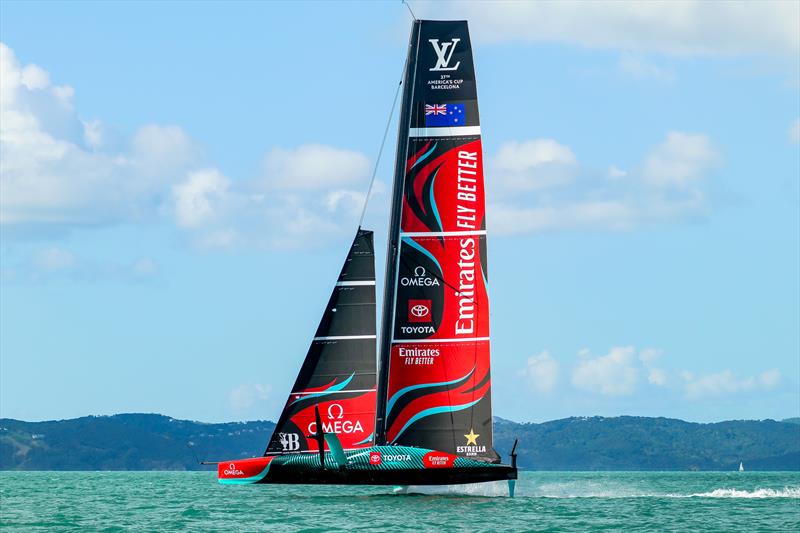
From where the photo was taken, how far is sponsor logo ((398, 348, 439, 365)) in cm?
4606

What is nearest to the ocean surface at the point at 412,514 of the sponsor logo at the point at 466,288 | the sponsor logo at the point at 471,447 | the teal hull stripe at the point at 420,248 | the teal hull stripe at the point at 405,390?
the sponsor logo at the point at 471,447

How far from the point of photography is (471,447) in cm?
4619

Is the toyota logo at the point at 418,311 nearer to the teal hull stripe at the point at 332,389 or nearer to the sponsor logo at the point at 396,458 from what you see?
the teal hull stripe at the point at 332,389

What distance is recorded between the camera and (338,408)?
4650cm

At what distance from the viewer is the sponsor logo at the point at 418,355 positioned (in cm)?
4606

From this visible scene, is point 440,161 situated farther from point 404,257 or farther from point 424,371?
point 424,371

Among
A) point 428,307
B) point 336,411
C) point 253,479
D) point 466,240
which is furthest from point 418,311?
point 253,479

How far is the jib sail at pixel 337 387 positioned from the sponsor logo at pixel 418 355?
4.28 ft

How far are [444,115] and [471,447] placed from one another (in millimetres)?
10264

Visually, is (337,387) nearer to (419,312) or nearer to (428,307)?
(419,312)

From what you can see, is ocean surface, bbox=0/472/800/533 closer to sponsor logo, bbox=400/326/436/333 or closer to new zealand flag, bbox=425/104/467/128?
sponsor logo, bbox=400/326/436/333

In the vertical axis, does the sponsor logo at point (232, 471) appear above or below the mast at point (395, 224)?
below

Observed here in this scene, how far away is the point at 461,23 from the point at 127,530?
18.2m

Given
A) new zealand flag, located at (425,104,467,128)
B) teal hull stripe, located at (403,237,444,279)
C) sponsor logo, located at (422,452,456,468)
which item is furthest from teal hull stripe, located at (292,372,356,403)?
new zealand flag, located at (425,104,467,128)
